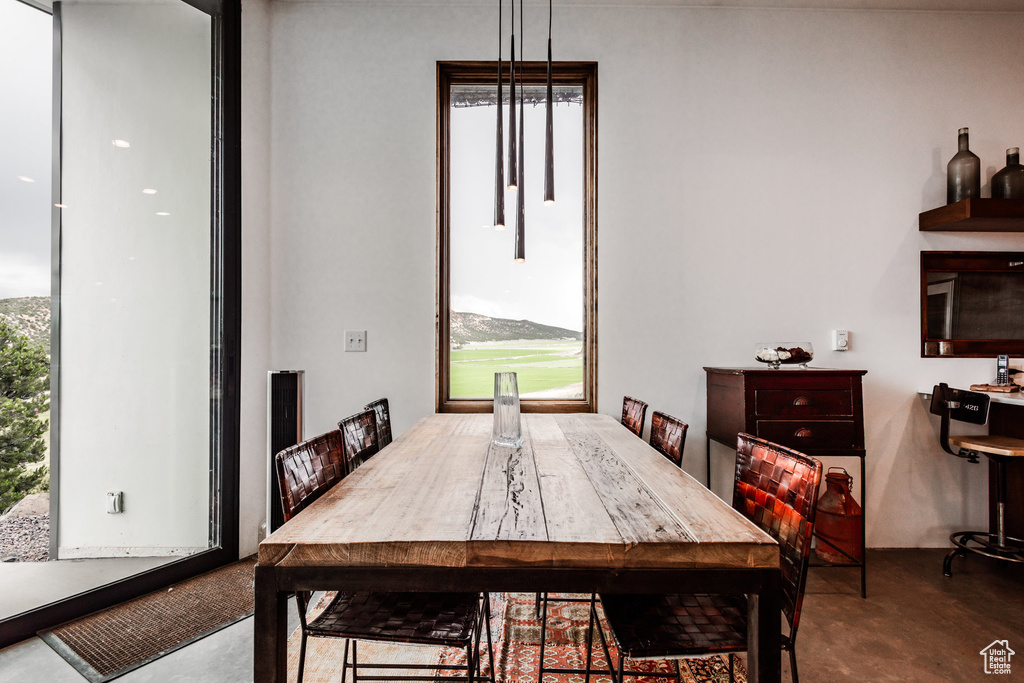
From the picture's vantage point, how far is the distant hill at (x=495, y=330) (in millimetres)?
2873

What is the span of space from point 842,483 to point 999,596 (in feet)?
2.38

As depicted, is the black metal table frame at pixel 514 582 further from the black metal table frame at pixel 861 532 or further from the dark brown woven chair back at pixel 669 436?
the black metal table frame at pixel 861 532

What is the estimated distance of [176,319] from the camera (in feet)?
7.80

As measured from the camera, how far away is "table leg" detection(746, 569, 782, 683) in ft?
2.85

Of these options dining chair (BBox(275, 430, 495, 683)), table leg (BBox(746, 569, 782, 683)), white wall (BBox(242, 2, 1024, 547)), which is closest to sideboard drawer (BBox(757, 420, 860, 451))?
white wall (BBox(242, 2, 1024, 547))

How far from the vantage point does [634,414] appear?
7.33 feet

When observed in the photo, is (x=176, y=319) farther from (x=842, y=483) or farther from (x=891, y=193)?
(x=891, y=193)

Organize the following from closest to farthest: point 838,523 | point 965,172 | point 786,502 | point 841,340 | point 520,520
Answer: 1. point 520,520
2. point 786,502
3. point 838,523
4. point 965,172
5. point 841,340

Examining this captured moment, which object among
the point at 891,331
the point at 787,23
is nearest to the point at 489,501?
the point at 891,331

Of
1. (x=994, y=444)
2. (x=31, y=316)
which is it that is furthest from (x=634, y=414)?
(x=31, y=316)

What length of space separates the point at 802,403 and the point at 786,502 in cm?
138

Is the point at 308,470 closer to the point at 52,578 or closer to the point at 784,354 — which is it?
the point at 52,578

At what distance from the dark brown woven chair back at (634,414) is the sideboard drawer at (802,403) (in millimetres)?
584

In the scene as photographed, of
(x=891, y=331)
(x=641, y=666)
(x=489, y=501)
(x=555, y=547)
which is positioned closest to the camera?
(x=555, y=547)
